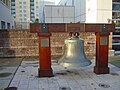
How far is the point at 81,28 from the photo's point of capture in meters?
7.62

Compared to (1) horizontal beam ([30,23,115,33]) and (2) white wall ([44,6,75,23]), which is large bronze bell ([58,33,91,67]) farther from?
(2) white wall ([44,6,75,23])

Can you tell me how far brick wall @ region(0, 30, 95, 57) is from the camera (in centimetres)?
1302

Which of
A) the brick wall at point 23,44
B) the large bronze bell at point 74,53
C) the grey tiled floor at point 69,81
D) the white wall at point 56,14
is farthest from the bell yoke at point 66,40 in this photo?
the white wall at point 56,14

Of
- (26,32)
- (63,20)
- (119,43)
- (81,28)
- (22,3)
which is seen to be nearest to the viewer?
(81,28)

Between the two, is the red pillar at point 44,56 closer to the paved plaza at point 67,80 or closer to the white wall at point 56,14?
the paved plaza at point 67,80


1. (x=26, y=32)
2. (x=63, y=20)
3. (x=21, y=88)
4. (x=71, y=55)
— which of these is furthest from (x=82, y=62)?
(x=63, y=20)

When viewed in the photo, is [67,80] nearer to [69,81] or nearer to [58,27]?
[69,81]

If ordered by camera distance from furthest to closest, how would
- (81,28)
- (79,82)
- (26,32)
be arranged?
(26,32)
(81,28)
(79,82)

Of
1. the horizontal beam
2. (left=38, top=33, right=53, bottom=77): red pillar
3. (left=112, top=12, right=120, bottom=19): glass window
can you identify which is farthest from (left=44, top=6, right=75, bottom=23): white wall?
(left=38, top=33, right=53, bottom=77): red pillar

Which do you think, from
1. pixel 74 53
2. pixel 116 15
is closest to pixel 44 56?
pixel 74 53

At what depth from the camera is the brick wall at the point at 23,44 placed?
13023 mm

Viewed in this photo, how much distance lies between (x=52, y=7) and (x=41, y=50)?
2007cm

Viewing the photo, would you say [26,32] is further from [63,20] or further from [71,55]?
[63,20]

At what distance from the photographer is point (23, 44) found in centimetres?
1327
